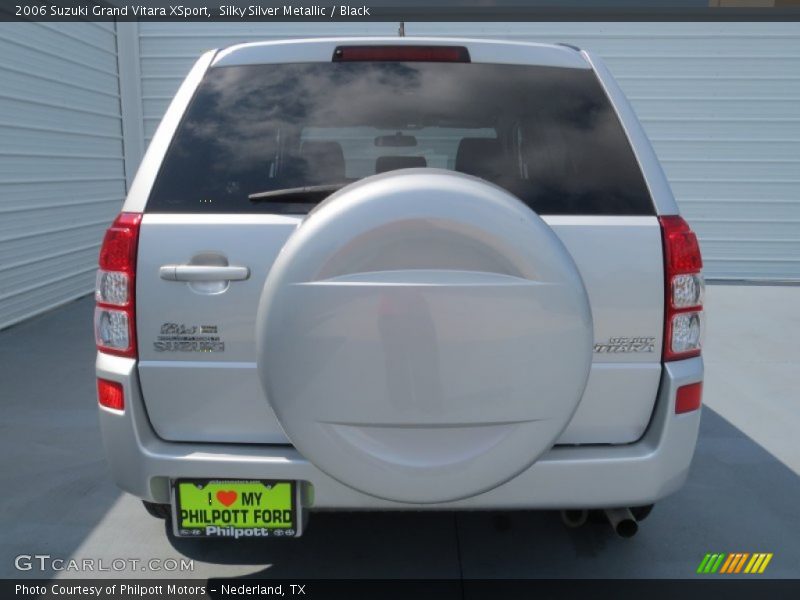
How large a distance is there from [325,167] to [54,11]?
21.3 feet

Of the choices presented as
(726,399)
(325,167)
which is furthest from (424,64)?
(726,399)

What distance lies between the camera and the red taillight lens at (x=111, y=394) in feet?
6.53

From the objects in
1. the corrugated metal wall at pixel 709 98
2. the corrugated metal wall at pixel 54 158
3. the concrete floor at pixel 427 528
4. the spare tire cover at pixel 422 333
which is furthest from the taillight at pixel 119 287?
the corrugated metal wall at pixel 709 98

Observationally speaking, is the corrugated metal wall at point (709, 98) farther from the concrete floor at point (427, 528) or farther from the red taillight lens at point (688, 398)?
the red taillight lens at point (688, 398)

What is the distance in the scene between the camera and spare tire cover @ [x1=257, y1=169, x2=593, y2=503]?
1.68m

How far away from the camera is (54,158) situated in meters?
7.23

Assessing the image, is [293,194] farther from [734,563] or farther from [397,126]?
[734,563]

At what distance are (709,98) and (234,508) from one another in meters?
8.96

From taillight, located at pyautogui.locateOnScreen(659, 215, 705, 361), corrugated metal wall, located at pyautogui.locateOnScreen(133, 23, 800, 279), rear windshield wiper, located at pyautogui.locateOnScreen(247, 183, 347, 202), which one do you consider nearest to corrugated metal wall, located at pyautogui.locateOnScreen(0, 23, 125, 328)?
corrugated metal wall, located at pyautogui.locateOnScreen(133, 23, 800, 279)

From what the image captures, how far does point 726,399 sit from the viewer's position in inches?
179

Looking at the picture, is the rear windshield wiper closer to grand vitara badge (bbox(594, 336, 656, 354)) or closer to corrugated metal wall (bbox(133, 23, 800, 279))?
grand vitara badge (bbox(594, 336, 656, 354))

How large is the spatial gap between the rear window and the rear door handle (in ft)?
0.65

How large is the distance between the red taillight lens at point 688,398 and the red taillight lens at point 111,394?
160 centimetres

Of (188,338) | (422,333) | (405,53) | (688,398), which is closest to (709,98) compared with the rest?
(405,53)
